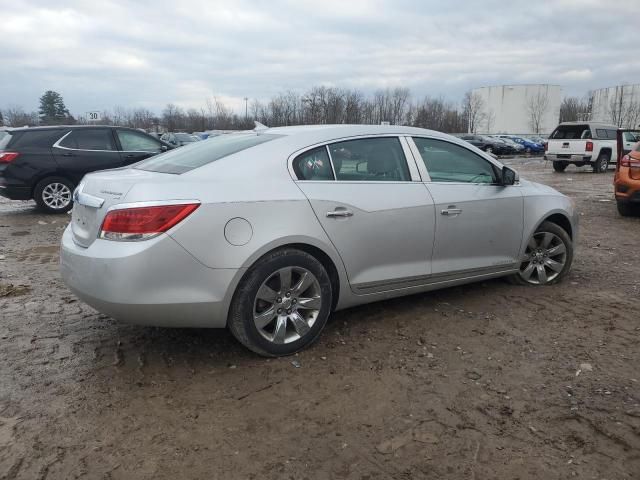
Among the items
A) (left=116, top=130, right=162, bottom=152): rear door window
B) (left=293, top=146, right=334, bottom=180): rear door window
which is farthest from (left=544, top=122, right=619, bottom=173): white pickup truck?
(left=293, top=146, right=334, bottom=180): rear door window

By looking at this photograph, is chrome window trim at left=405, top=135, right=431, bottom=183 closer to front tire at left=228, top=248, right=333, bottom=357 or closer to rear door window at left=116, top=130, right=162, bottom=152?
front tire at left=228, top=248, right=333, bottom=357

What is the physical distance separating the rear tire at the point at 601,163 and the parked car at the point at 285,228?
1855 centimetres

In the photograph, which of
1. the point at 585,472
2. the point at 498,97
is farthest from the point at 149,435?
the point at 498,97

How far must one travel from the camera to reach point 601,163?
2097 cm

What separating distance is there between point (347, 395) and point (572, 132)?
69.0 feet

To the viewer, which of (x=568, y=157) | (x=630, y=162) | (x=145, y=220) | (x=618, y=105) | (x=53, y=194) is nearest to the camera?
(x=145, y=220)

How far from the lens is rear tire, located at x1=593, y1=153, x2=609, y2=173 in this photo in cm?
2081

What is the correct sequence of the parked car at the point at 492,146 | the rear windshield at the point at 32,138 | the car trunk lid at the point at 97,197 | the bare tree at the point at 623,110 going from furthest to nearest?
1. the bare tree at the point at 623,110
2. the parked car at the point at 492,146
3. the rear windshield at the point at 32,138
4. the car trunk lid at the point at 97,197

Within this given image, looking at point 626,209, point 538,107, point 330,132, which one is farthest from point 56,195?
point 538,107

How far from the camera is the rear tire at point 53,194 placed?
10031 mm

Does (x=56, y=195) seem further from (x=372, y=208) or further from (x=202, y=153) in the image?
(x=372, y=208)

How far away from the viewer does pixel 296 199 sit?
139 inches

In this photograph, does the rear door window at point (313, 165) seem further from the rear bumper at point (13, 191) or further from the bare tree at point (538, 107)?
the bare tree at point (538, 107)

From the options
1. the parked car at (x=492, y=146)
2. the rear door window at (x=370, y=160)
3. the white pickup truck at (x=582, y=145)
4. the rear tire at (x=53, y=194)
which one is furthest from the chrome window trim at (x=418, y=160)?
the parked car at (x=492, y=146)
